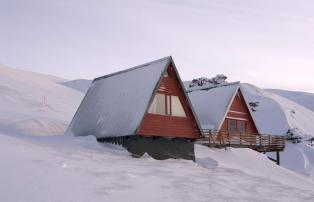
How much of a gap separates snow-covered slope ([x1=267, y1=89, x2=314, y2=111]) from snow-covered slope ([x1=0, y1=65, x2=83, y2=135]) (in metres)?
95.0

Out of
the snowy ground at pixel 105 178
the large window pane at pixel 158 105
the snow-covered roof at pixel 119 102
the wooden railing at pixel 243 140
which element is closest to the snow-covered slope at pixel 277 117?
the wooden railing at pixel 243 140

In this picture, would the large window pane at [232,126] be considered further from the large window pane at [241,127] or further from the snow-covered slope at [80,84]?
the snow-covered slope at [80,84]

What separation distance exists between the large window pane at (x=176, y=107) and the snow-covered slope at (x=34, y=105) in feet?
32.9

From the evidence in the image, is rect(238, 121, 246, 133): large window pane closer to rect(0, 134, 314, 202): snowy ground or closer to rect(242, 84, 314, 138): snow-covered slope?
rect(0, 134, 314, 202): snowy ground

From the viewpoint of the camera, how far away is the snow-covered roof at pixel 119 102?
92.2 ft

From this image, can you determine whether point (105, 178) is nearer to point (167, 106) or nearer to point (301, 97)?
point (167, 106)

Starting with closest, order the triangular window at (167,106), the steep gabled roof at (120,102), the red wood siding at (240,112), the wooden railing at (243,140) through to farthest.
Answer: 1. the steep gabled roof at (120,102)
2. the triangular window at (167,106)
3. the wooden railing at (243,140)
4. the red wood siding at (240,112)

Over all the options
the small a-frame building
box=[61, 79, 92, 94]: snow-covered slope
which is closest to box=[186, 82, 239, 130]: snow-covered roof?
the small a-frame building

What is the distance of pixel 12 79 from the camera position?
75188 millimetres

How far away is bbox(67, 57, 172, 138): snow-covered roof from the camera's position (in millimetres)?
28098

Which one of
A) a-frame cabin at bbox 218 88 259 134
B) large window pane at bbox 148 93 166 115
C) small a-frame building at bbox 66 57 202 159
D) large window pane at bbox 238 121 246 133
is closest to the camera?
small a-frame building at bbox 66 57 202 159

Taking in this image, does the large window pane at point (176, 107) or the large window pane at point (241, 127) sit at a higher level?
the large window pane at point (176, 107)

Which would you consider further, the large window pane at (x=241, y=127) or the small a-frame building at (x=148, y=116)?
the large window pane at (x=241, y=127)

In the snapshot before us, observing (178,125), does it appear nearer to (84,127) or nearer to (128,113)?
(128,113)
